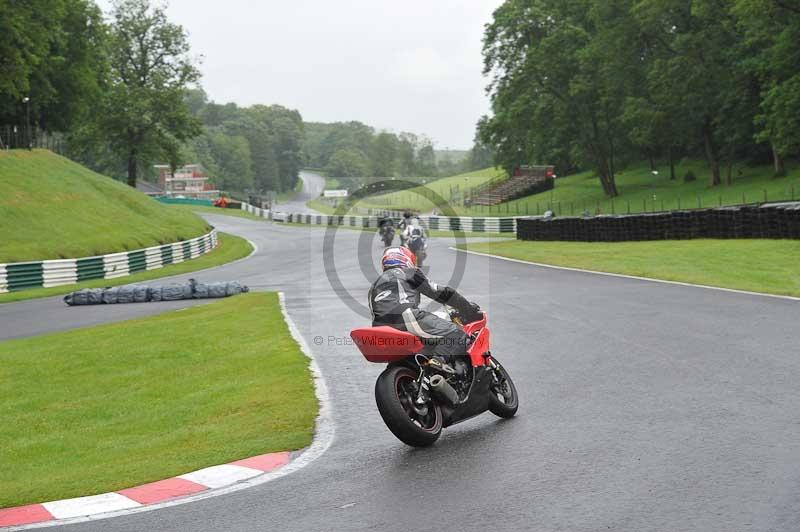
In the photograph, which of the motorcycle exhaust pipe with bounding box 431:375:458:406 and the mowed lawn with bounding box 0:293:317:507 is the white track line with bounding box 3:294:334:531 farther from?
the motorcycle exhaust pipe with bounding box 431:375:458:406

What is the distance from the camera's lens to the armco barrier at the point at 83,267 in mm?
29859

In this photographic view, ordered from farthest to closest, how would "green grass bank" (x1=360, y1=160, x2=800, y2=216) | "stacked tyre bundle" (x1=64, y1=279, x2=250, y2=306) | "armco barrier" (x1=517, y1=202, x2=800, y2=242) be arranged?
"green grass bank" (x1=360, y1=160, x2=800, y2=216)
"armco barrier" (x1=517, y1=202, x2=800, y2=242)
"stacked tyre bundle" (x1=64, y1=279, x2=250, y2=306)

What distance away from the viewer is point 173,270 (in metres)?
37.6

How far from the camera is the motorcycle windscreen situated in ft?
25.2

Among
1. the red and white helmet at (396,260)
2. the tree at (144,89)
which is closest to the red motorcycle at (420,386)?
the red and white helmet at (396,260)

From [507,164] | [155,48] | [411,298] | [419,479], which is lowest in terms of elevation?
[419,479]

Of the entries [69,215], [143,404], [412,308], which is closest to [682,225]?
[143,404]

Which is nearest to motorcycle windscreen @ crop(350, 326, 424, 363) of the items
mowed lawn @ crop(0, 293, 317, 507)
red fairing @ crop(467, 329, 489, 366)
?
red fairing @ crop(467, 329, 489, 366)

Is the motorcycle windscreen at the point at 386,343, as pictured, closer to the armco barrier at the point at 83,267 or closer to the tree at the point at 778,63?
the armco barrier at the point at 83,267

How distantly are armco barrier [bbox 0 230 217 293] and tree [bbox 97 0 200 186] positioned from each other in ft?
135

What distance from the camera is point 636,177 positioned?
83875mm

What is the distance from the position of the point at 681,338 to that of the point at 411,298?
19.7 ft

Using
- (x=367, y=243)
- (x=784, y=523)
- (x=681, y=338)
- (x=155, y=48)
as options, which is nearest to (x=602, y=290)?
(x=681, y=338)

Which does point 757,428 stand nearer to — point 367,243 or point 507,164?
point 367,243
